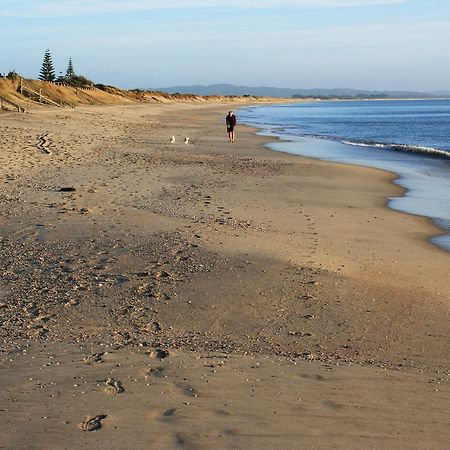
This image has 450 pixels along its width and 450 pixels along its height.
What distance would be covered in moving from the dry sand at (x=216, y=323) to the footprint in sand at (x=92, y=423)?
0.09 ft

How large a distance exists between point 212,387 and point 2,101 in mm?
38751

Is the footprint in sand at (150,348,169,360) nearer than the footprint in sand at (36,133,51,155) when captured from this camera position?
Yes

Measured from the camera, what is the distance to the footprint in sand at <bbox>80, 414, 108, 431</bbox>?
14.3 ft

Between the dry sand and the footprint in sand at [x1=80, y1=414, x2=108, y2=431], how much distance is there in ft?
0.09

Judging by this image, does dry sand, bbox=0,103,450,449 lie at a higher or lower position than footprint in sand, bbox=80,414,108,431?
lower

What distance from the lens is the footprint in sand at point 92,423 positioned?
171 inches

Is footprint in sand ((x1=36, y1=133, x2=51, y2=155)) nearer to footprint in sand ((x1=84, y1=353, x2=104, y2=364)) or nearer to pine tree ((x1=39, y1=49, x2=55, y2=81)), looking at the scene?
footprint in sand ((x1=84, y1=353, x2=104, y2=364))

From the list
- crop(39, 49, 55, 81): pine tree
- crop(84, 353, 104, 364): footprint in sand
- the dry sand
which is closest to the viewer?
the dry sand

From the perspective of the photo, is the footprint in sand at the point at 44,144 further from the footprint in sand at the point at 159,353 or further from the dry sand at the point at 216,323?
the footprint in sand at the point at 159,353

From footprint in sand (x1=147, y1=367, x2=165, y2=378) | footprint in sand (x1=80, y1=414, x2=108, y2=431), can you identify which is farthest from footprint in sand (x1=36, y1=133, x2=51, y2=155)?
footprint in sand (x1=80, y1=414, x2=108, y2=431)

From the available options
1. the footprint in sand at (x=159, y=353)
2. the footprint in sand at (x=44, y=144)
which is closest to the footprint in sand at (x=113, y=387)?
the footprint in sand at (x=159, y=353)

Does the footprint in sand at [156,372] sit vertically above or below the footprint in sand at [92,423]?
below

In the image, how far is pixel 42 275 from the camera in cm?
793

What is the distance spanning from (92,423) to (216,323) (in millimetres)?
2276
